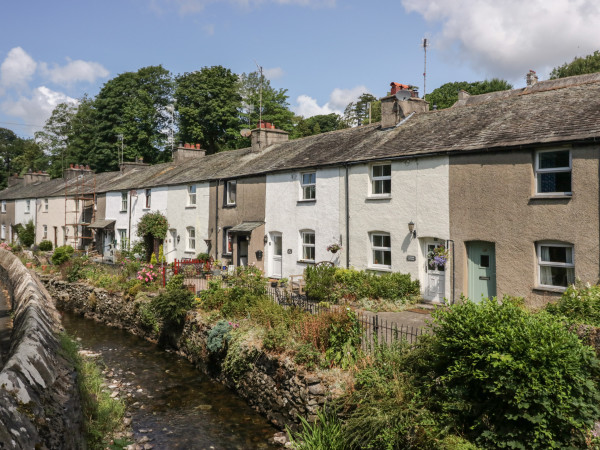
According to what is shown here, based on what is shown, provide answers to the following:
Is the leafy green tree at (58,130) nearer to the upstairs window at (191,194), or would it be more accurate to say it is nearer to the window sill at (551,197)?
the upstairs window at (191,194)

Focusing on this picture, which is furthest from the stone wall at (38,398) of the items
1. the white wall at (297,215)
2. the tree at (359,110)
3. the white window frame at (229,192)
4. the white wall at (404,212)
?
the tree at (359,110)

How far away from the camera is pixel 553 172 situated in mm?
13125

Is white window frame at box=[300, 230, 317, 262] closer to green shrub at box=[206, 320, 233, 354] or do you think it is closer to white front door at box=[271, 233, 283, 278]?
white front door at box=[271, 233, 283, 278]

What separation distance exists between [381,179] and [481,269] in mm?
5064

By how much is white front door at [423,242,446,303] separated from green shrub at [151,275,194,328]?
27.1ft

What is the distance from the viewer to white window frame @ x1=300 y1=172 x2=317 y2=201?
2029 centimetres

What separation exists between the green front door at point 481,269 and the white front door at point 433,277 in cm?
96

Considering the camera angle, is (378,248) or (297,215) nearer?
(378,248)

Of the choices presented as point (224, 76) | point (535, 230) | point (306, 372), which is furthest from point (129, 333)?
point (224, 76)

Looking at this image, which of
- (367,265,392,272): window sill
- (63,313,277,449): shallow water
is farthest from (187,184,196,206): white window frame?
(367,265,392,272): window sill

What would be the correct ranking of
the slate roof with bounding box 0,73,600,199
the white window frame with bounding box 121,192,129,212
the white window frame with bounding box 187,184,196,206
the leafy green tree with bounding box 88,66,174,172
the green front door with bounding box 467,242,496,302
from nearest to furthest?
the slate roof with bounding box 0,73,600,199, the green front door with bounding box 467,242,496,302, the white window frame with bounding box 187,184,196,206, the white window frame with bounding box 121,192,129,212, the leafy green tree with bounding box 88,66,174,172

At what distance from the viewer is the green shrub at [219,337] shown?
12.8 m

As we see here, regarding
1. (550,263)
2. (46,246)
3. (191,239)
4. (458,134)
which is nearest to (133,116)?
(46,246)

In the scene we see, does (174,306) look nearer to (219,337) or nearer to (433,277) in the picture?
(219,337)
